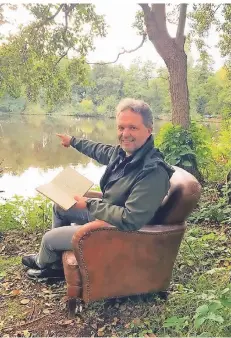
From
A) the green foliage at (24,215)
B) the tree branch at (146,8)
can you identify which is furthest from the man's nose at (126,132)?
the tree branch at (146,8)

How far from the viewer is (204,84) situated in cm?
2781

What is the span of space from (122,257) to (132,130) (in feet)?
2.66

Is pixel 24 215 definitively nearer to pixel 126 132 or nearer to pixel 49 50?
pixel 126 132

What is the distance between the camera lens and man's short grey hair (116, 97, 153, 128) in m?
2.51

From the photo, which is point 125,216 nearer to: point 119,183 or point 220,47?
point 119,183

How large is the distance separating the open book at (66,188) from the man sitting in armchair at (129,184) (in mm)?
80

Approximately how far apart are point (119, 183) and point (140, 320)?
0.89 metres

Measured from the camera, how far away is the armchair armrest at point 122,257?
2.42 m

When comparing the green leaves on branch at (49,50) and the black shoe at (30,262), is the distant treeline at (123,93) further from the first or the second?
the black shoe at (30,262)

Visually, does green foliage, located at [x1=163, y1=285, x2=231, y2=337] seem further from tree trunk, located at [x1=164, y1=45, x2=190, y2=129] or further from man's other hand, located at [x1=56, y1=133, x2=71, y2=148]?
tree trunk, located at [x1=164, y1=45, x2=190, y2=129]

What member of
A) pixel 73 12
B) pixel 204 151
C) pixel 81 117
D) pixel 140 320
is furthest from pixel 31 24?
pixel 81 117

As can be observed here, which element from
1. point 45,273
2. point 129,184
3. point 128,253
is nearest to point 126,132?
point 129,184

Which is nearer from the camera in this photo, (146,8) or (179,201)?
(179,201)

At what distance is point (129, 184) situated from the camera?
246 cm
